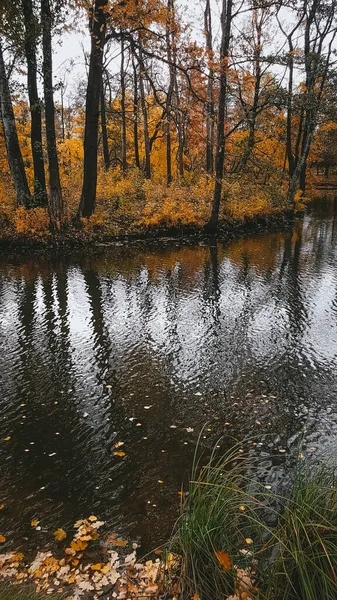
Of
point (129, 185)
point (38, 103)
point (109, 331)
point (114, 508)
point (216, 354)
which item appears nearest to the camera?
point (114, 508)

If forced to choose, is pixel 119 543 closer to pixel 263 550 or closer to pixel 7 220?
pixel 263 550

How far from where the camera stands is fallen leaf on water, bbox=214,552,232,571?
8.36 feet

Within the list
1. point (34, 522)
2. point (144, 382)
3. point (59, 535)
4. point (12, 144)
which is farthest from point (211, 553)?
point (12, 144)

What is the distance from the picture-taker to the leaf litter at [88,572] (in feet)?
9.14

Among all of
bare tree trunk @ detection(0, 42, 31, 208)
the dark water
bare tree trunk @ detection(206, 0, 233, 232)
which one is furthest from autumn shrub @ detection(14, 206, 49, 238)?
bare tree trunk @ detection(206, 0, 233, 232)

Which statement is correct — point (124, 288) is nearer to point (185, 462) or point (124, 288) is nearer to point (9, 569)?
point (185, 462)

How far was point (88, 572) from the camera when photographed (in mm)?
2955

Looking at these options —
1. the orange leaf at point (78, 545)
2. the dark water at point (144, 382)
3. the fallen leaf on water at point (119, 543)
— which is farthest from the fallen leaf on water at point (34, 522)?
the fallen leaf on water at point (119, 543)

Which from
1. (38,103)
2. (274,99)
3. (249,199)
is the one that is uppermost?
(274,99)

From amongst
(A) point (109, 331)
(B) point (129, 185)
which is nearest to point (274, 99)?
(B) point (129, 185)

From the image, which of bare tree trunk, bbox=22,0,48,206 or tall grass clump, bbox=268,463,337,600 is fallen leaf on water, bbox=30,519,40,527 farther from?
bare tree trunk, bbox=22,0,48,206

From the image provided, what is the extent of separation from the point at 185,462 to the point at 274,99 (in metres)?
19.1

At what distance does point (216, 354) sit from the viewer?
6.66 metres

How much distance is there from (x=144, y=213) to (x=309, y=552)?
14423mm
